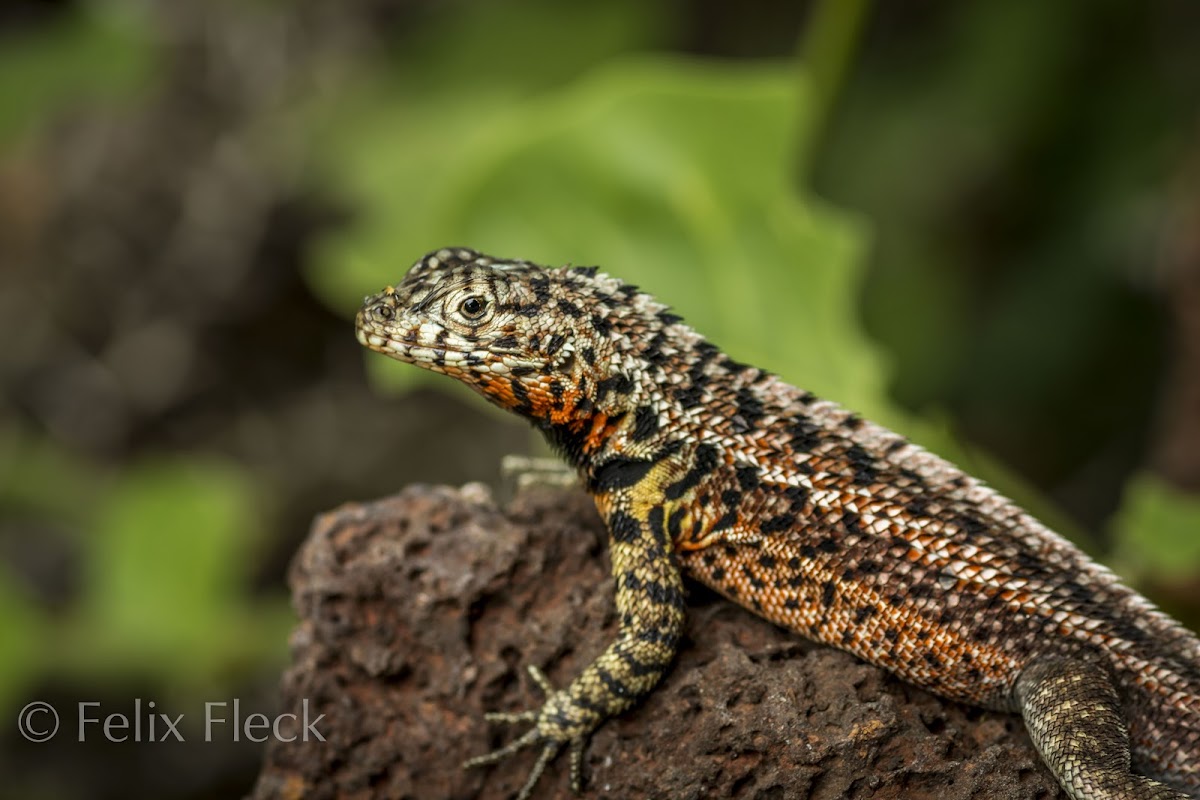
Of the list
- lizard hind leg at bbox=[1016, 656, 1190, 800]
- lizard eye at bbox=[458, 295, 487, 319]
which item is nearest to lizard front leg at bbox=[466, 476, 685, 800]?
lizard eye at bbox=[458, 295, 487, 319]

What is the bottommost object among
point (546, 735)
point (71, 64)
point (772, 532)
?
point (546, 735)

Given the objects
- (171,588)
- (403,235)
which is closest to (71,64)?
(171,588)

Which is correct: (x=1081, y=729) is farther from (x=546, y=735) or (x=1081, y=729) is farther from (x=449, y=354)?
(x=449, y=354)

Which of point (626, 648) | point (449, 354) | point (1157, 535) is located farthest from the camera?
point (1157, 535)

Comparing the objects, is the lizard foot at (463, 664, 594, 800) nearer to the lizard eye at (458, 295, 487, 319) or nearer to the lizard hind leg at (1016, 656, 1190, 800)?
the lizard eye at (458, 295, 487, 319)

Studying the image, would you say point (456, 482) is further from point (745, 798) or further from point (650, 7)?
point (745, 798)

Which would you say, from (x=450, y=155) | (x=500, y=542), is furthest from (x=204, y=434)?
(x=500, y=542)

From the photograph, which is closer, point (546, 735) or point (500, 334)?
point (546, 735)
